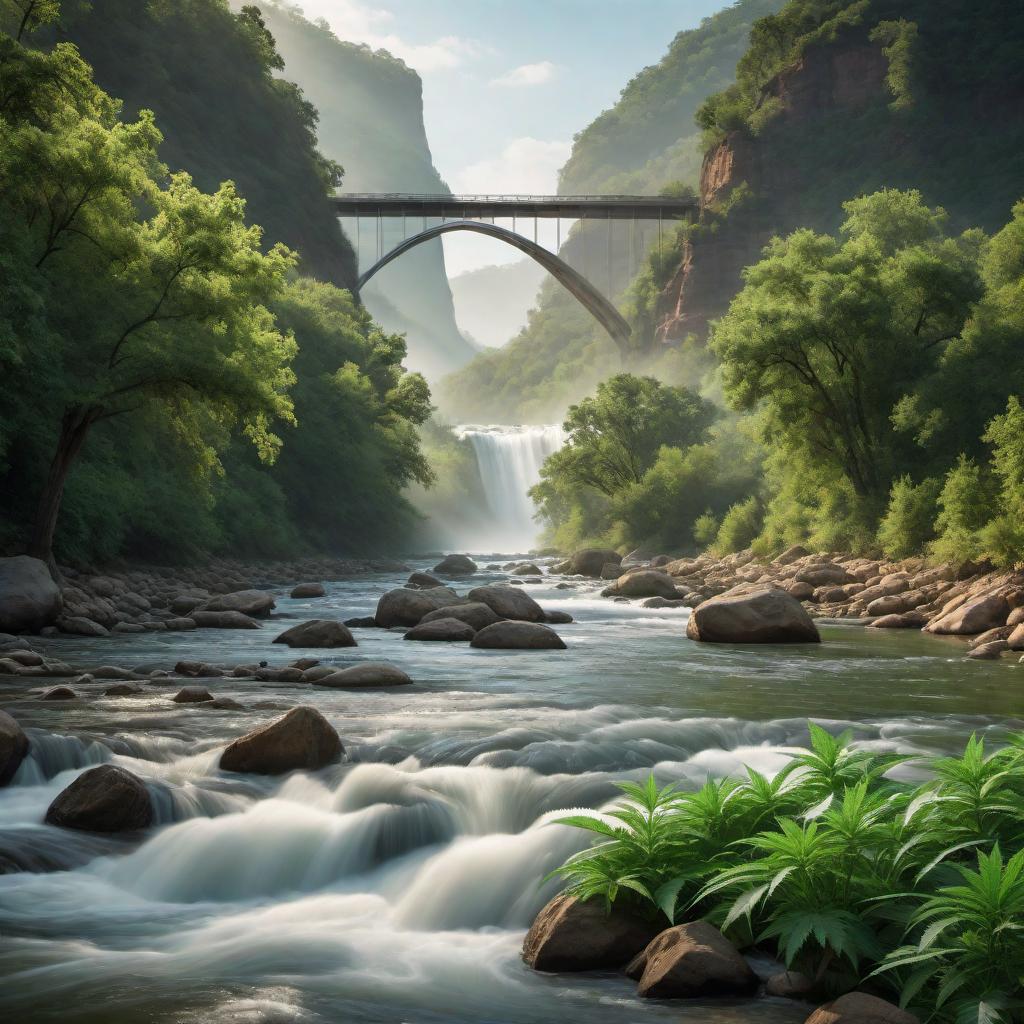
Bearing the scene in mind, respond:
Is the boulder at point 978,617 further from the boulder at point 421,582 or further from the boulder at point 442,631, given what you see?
the boulder at point 421,582

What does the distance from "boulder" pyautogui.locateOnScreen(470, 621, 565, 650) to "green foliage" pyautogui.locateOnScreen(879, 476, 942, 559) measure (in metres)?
14.4

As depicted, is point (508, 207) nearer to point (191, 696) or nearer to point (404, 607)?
point (404, 607)

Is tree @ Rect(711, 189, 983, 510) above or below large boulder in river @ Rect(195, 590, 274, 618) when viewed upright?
above

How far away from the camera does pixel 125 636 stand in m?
19.0

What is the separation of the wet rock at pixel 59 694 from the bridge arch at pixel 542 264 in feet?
213

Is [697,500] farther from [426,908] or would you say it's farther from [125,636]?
[426,908]

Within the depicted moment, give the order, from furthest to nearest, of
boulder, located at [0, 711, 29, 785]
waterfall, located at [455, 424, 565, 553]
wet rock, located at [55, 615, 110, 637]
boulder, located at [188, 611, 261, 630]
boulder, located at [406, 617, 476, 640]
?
1. waterfall, located at [455, 424, 565, 553]
2. boulder, located at [188, 611, 261, 630]
3. boulder, located at [406, 617, 476, 640]
4. wet rock, located at [55, 615, 110, 637]
5. boulder, located at [0, 711, 29, 785]

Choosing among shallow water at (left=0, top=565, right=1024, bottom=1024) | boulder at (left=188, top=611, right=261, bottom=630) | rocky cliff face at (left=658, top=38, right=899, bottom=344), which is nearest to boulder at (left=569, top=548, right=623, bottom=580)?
boulder at (left=188, top=611, right=261, bottom=630)

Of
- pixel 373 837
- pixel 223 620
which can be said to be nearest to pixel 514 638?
pixel 223 620

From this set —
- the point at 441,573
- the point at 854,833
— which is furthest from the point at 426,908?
the point at 441,573

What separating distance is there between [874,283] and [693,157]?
148 metres

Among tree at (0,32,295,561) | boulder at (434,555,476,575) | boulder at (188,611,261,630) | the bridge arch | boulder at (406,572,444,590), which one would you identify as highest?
the bridge arch

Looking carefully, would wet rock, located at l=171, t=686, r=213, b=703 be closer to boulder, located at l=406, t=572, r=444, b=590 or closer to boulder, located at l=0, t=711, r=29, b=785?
boulder, located at l=0, t=711, r=29, b=785

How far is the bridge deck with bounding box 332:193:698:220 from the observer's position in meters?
79.8
